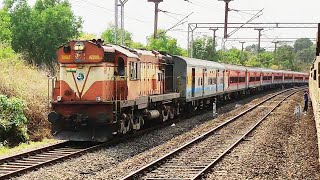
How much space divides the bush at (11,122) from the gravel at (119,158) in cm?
359

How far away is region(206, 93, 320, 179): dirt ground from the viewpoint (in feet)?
36.0

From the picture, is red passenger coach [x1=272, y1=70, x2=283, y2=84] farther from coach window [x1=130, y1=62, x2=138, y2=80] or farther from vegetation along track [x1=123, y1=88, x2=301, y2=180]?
coach window [x1=130, y1=62, x2=138, y2=80]

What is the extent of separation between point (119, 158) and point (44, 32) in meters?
27.4

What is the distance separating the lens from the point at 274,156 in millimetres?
13312

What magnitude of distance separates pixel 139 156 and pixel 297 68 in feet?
386

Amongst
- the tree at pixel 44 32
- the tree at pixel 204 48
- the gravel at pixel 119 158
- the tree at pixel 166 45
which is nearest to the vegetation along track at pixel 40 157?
the gravel at pixel 119 158

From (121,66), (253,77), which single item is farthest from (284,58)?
(121,66)

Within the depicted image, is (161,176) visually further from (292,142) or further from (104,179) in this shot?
(292,142)

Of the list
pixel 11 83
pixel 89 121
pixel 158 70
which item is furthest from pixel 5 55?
pixel 89 121

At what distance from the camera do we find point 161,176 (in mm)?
10680

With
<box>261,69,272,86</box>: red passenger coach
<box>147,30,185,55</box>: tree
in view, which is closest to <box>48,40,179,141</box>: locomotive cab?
<box>147,30,185,55</box>: tree

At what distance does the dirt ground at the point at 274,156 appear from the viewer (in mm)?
10979

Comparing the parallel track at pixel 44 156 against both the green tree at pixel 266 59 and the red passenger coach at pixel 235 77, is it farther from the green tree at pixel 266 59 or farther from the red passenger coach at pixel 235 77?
the green tree at pixel 266 59

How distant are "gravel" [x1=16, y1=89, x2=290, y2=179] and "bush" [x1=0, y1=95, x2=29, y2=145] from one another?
3.59 m
